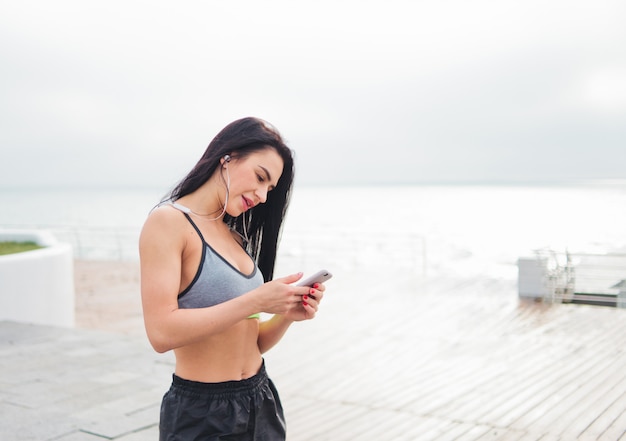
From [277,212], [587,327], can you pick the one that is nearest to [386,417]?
[277,212]

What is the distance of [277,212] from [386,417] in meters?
2.89

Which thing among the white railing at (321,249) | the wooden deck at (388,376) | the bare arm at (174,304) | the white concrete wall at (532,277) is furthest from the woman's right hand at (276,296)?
the white railing at (321,249)

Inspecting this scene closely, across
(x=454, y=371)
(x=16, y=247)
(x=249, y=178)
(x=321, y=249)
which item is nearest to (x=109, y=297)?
(x=16, y=247)

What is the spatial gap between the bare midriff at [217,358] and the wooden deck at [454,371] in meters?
2.47

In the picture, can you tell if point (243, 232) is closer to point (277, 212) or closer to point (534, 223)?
point (277, 212)

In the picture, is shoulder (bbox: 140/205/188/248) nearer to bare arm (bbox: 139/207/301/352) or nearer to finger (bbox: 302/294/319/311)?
bare arm (bbox: 139/207/301/352)

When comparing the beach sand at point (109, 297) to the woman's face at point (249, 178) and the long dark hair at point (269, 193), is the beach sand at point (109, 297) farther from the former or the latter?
the woman's face at point (249, 178)

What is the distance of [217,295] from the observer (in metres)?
1.67

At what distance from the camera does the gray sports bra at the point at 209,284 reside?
5.44 feet

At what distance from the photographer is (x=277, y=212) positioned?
78.5 inches

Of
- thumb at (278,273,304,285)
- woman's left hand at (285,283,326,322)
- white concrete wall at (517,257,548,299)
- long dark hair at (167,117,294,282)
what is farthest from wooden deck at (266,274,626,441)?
thumb at (278,273,304,285)

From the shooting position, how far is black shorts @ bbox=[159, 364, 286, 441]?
5.45 ft

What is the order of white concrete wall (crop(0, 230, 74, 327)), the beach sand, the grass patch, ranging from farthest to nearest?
the beach sand → the grass patch → white concrete wall (crop(0, 230, 74, 327))

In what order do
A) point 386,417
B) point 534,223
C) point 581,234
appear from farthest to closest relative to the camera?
point 534,223 → point 581,234 → point 386,417
